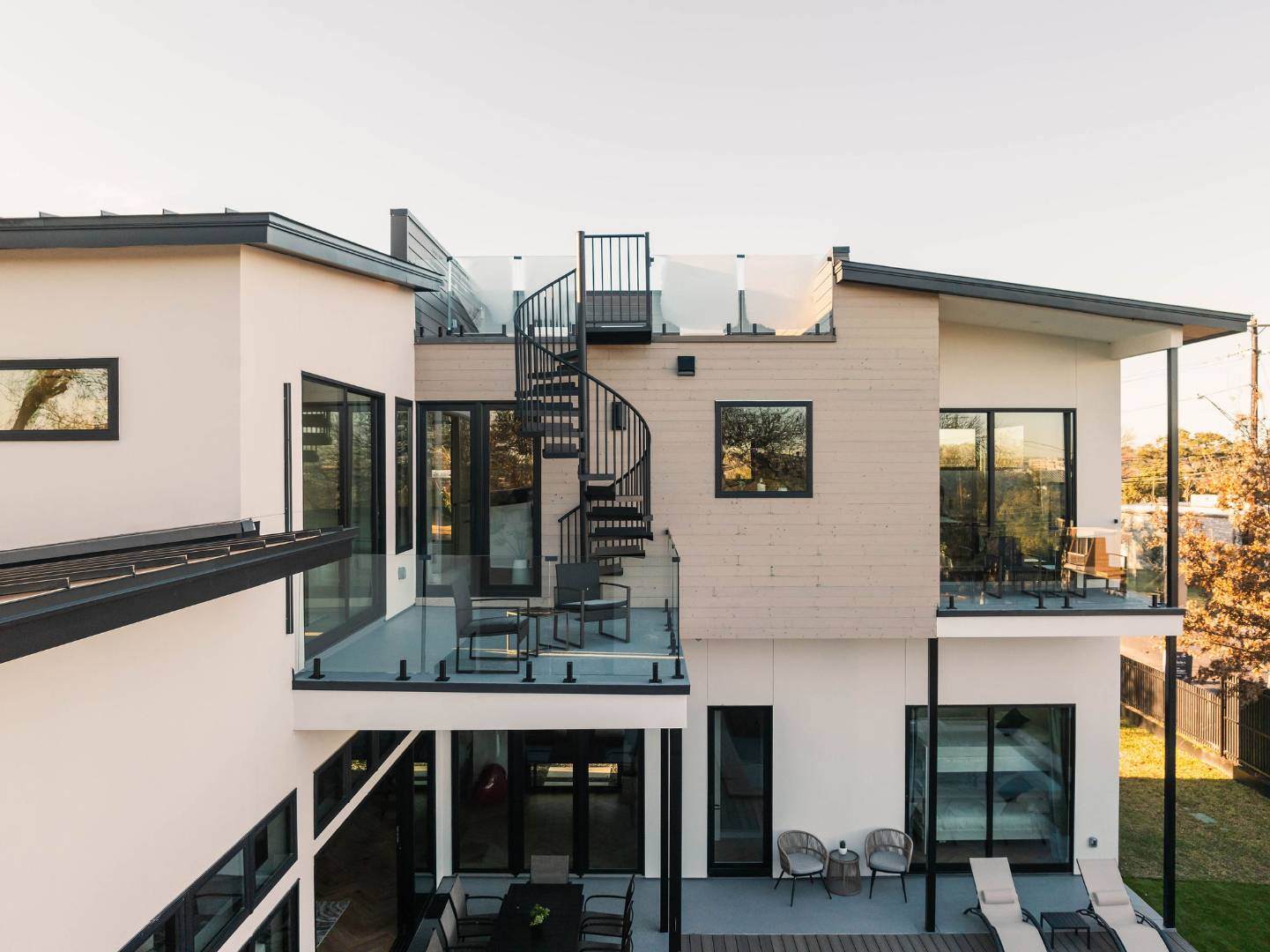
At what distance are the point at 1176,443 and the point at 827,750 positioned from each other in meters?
5.14

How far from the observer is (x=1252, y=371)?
522 inches

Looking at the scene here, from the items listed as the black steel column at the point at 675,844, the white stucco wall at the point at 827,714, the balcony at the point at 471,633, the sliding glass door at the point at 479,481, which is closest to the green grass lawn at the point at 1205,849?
the white stucco wall at the point at 827,714

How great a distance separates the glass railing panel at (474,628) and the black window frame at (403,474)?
3.82 feet

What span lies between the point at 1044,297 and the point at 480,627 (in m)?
6.46

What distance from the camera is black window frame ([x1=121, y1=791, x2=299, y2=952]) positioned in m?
3.38

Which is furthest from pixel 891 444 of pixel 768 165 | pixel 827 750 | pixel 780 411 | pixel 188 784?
pixel 768 165

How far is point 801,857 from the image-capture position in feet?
25.4

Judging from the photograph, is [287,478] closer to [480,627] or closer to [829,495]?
[480,627]

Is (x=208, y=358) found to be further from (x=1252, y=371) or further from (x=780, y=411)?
(x=1252, y=371)

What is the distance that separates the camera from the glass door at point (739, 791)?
8.00m

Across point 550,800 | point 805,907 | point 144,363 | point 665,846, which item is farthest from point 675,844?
point 144,363

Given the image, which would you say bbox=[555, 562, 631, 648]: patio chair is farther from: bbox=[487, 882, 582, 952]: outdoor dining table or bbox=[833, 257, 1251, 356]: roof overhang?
bbox=[833, 257, 1251, 356]: roof overhang

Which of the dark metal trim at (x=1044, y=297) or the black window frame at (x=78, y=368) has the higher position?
the dark metal trim at (x=1044, y=297)

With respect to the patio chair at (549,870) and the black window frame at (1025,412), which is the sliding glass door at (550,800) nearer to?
the patio chair at (549,870)
